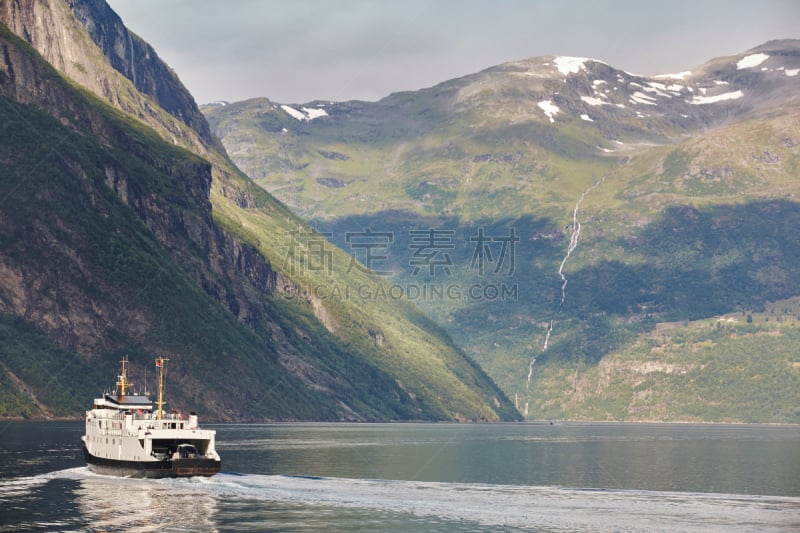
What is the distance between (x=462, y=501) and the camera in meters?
138

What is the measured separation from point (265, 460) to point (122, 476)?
1342 inches

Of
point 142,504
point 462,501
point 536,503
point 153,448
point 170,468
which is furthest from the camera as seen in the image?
point 153,448

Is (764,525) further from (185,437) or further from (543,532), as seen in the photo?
(185,437)

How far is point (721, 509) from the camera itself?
132000 mm

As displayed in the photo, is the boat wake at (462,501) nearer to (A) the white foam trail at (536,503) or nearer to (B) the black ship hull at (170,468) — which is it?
(A) the white foam trail at (536,503)

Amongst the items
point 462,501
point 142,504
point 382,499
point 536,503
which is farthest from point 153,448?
point 536,503

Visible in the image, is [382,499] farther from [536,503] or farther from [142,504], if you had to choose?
[142,504]

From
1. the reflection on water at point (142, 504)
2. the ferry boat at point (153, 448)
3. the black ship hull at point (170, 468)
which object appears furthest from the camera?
the ferry boat at point (153, 448)

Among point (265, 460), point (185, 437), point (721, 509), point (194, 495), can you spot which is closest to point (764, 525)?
point (721, 509)

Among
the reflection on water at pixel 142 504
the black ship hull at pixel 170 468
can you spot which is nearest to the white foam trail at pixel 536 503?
the black ship hull at pixel 170 468

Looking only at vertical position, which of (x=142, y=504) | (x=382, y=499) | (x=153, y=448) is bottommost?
(x=382, y=499)

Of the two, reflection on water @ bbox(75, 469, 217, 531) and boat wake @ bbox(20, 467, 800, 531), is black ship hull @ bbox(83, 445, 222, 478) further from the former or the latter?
boat wake @ bbox(20, 467, 800, 531)

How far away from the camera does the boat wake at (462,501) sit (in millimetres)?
122000

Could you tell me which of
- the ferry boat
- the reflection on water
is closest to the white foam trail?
the ferry boat
